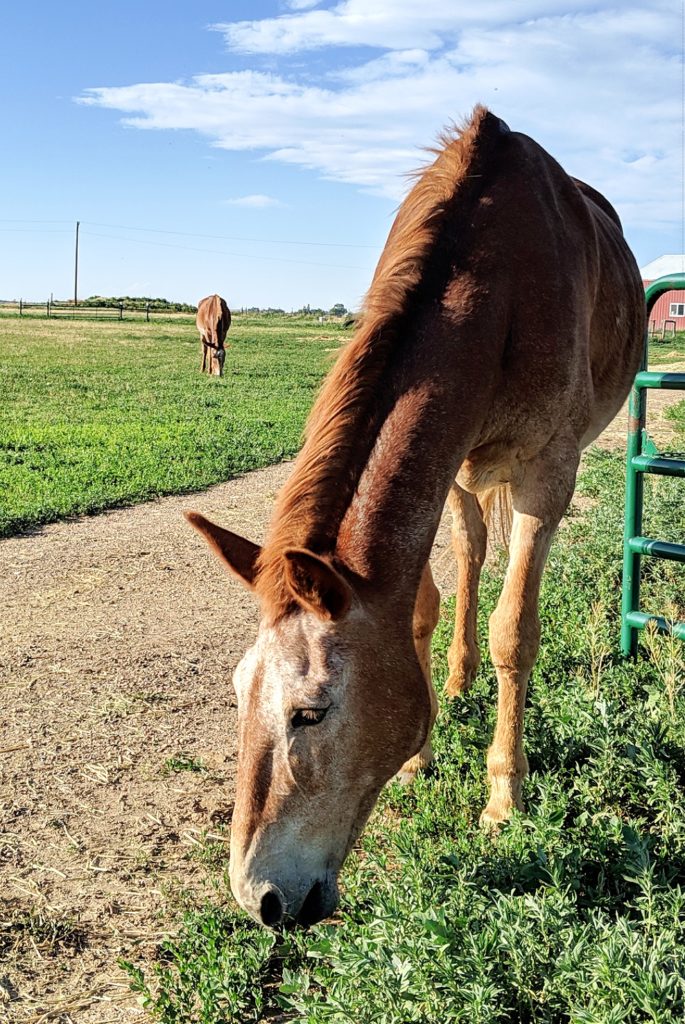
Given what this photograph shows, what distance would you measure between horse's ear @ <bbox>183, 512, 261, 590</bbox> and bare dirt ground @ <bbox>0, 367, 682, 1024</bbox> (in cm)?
115

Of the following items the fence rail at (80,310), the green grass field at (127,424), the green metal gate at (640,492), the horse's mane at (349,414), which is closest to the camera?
the horse's mane at (349,414)

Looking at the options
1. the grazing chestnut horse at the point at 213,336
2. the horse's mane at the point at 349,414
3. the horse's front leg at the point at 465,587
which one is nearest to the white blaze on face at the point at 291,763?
the horse's mane at the point at 349,414

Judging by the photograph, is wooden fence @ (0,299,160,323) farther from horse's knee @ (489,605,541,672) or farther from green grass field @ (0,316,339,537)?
horse's knee @ (489,605,541,672)

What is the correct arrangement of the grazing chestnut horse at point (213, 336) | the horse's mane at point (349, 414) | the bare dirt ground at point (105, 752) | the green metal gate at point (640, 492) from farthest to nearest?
the grazing chestnut horse at point (213, 336) < the green metal gate at point (640, 492) < the bare dirt ground at point (105, 752) < the horse's mane at point (349, 414)

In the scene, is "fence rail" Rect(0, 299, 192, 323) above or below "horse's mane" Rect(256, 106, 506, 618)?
above

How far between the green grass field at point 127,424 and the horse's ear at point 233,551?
759mm

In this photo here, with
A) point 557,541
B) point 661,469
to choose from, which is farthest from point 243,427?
point 661,469

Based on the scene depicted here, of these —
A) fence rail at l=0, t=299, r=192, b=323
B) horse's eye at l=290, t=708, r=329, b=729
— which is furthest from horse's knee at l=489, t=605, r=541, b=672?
fence rail at l=0, t=299, r=192, b=323

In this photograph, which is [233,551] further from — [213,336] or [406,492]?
[213,336]

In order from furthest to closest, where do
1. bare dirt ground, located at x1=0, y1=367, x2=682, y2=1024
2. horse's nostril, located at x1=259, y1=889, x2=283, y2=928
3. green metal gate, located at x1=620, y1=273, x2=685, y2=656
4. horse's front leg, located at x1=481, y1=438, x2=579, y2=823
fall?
green metal gate, located at x1=620, y1=273, x2=685, y2=656, horse's front leg, located at x1=481, y1=438, x2=579, y2=823, bare dirt ground, located at x1=0, y1=367, x2=682, y2=1024, horse's nostril, located at x1=259, y1=889, x2=283, y2=928

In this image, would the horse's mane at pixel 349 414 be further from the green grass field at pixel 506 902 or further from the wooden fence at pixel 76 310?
the wooden fence at pixel 76 310

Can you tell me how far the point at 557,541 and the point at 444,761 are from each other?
3.22 meters

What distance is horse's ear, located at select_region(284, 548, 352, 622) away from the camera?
2.17 meters

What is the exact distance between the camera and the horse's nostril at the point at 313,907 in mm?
2305
